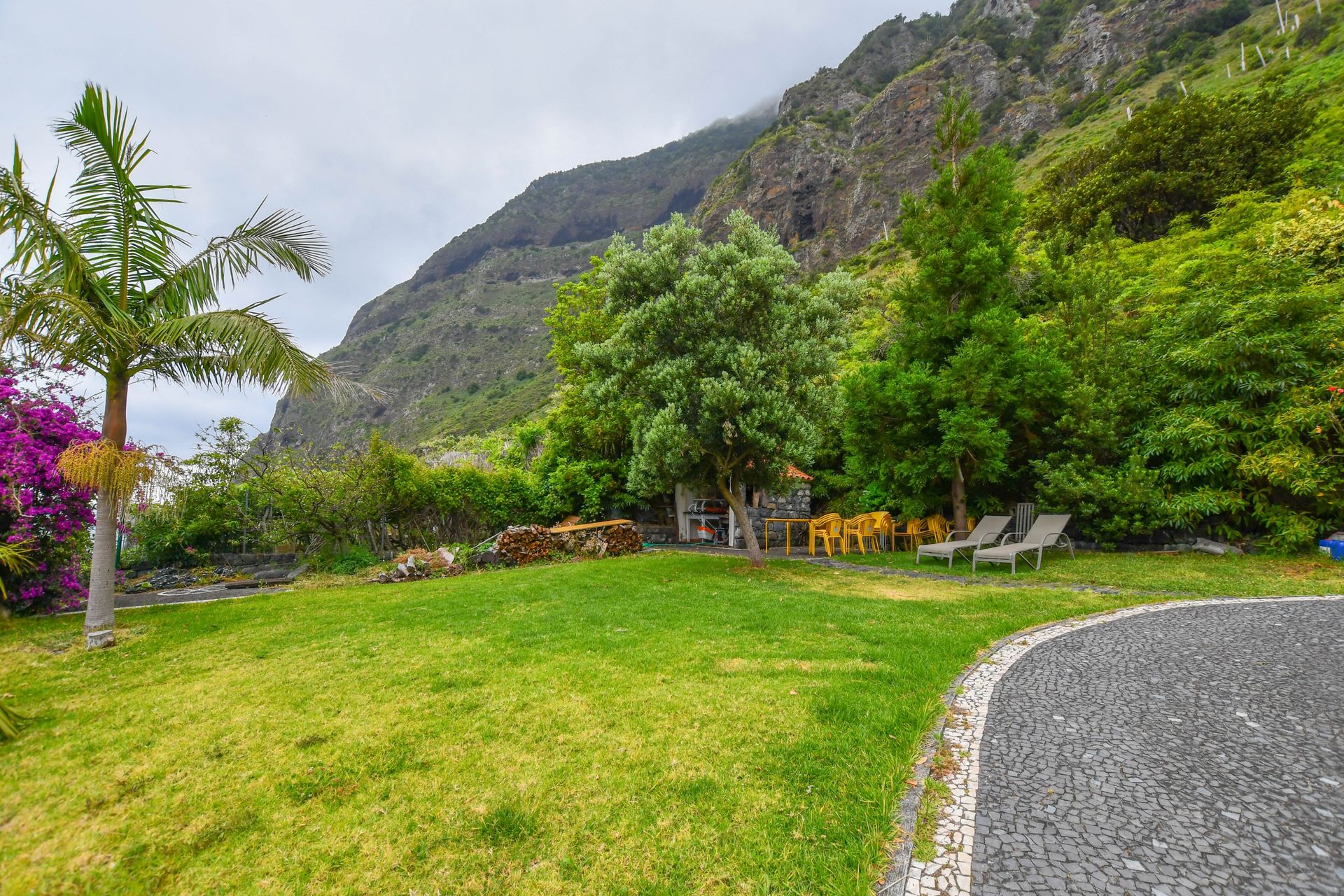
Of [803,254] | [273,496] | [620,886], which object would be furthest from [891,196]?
[620,886]

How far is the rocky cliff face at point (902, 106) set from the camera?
56.4m

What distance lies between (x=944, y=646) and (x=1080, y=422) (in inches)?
306

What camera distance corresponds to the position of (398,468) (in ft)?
40.0

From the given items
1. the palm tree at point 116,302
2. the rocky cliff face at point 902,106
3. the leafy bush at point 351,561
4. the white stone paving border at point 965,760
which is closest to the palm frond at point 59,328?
the palm tree at point 116,302

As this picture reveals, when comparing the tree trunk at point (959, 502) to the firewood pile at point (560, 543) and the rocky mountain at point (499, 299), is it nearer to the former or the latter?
the firewood pile at point (560, 543)

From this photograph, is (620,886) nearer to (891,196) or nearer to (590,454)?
(590,454)

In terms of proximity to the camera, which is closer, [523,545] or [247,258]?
[247,258]

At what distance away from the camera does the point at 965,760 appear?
9.95 feet

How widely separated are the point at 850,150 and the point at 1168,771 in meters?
86.2

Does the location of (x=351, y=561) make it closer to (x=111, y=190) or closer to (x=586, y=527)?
(x=586, y=527)

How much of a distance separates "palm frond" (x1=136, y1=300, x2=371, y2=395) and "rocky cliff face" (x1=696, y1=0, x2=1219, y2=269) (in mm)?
59295

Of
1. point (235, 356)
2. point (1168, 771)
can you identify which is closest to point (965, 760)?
point (1168, 771)

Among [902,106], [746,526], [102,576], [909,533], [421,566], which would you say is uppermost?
[902,106]

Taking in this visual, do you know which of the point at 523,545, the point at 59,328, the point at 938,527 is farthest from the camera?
the point at 938,527
